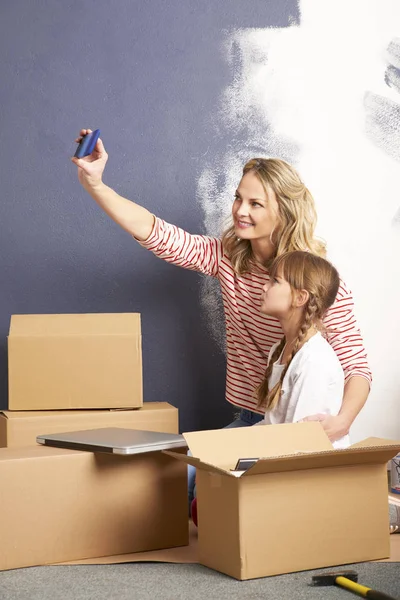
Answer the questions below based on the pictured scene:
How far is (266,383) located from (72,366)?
45 centimetres

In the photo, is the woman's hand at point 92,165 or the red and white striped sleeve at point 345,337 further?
the red and white striped sleeve at point 345,337

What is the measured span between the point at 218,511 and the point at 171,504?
0.61 ft

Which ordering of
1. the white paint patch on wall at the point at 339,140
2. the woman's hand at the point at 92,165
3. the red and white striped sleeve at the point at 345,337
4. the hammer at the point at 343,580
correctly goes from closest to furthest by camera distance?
the hammer at the point at 343,580 → the woman's hand at the point at 92,165 → the red and white striped sleeve at the point at 345,337 → the white paint patch on wall at the point at 339,140

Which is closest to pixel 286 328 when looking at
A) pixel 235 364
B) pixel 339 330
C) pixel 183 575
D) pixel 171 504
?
pixel 339 330

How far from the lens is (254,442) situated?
151 cm

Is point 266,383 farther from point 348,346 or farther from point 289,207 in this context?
point 289,207

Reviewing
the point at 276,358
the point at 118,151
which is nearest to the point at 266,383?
the point at 276,358

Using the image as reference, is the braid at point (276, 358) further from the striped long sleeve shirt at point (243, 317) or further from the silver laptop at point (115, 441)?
the silver laptop at point (115, 441)

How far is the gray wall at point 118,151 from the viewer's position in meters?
2.15

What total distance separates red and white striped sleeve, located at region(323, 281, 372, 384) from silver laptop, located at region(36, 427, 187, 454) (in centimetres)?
51

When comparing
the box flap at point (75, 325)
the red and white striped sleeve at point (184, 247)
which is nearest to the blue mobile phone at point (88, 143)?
the red and white striped sleeve at point (184, 247)

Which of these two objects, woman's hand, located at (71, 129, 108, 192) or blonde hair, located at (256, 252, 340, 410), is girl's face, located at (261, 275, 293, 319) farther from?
woman's hand, located at (71, 129, 108, 192)

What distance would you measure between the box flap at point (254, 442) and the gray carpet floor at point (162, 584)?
0.21 meters

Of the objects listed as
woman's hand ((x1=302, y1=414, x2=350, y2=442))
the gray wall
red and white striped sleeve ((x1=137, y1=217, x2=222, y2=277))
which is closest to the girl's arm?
woman's hand ((x1=302, y1=414, x2=350, y2=442))
